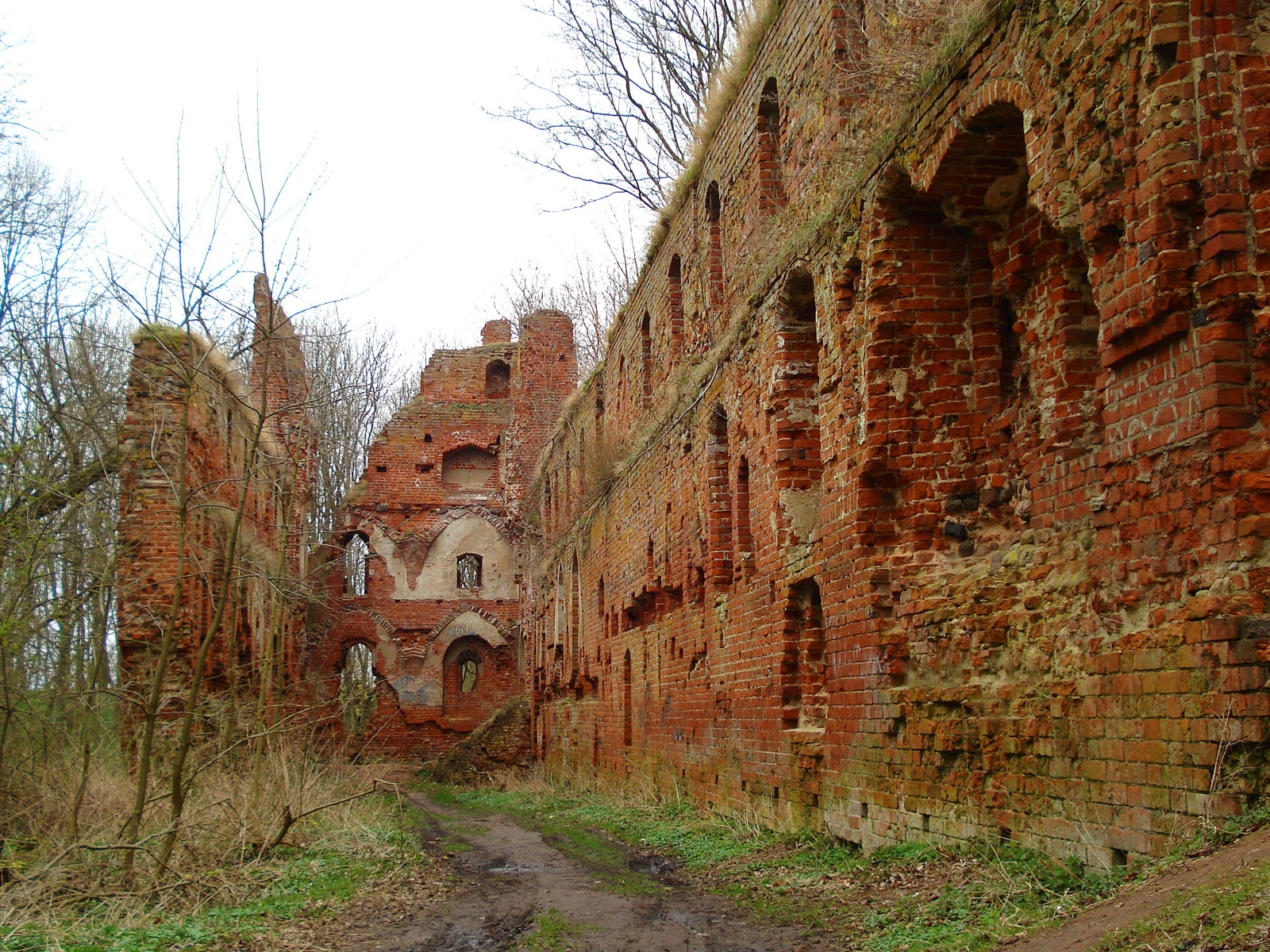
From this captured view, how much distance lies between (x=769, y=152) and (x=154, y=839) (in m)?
7.49

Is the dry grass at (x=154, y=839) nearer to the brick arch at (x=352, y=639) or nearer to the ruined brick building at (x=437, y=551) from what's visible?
the ruined brick building at (x=437, y=551)

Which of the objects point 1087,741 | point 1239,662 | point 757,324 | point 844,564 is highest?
point 757,324

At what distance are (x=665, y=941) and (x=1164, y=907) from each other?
289 cm

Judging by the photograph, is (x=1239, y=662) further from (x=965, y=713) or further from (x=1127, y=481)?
(x=965, y=713)

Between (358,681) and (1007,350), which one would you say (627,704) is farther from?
(358,681)

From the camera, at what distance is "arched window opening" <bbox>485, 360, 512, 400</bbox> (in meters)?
31.6

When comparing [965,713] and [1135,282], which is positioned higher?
[1135,282]

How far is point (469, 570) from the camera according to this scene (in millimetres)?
29938

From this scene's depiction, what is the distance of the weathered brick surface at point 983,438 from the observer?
14.0 ft

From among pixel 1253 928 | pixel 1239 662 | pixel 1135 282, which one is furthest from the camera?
pixel 1135 282

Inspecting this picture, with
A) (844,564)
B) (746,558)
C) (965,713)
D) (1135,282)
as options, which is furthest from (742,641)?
(1135,282)

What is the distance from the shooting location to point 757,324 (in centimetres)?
966

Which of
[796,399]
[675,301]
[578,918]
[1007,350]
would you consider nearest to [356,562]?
[675,301]

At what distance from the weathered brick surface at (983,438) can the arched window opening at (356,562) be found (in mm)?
17834
